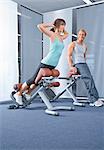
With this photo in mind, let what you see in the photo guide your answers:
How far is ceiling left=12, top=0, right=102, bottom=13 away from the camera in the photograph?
469 cm

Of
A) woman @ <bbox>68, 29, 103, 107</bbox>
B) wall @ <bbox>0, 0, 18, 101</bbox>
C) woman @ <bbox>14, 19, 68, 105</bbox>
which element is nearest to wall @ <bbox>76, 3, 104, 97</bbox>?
woman @ <bbox>68, 29, 103, 107</bbox>

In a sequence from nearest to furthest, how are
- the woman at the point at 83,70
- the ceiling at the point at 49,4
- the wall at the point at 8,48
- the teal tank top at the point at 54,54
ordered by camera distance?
the teal tank top at the point at 54,54
the woman at the point at 83,70
the wall at the point at 8,48
the ceiling at the point at 49,4

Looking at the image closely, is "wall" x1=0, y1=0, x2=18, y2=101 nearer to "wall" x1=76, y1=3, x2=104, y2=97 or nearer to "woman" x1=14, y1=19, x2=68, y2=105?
"woman" x1=14, y1=19, x2=68, y2=105

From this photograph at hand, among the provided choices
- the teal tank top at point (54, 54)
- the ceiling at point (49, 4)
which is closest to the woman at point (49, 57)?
the teal tank top at point (54, 54)

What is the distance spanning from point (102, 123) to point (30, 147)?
0.95m

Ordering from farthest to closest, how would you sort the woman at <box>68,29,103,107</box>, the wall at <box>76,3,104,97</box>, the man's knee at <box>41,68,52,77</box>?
1. the wall at <box>76,3,104,97</box>
2. the woman at <box>68,29,103,107</box>
3. the man's knee at <box>41,68,52,77</box>

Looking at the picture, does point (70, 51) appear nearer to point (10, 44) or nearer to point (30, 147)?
point (10, 44)

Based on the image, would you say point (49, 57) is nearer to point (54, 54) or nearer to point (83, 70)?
point (54, 54)

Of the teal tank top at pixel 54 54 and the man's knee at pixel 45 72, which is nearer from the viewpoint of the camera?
the man's knee at pixel 45 72

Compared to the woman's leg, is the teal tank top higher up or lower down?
higher up

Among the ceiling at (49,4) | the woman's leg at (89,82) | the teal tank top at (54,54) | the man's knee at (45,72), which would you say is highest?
the ceiling at (49,4)

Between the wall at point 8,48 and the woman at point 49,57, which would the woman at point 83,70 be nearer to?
the woman at point 49,57


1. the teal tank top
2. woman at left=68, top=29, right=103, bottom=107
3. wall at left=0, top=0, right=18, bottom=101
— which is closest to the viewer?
the teal tank top

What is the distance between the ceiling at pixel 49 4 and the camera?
4.69 m
